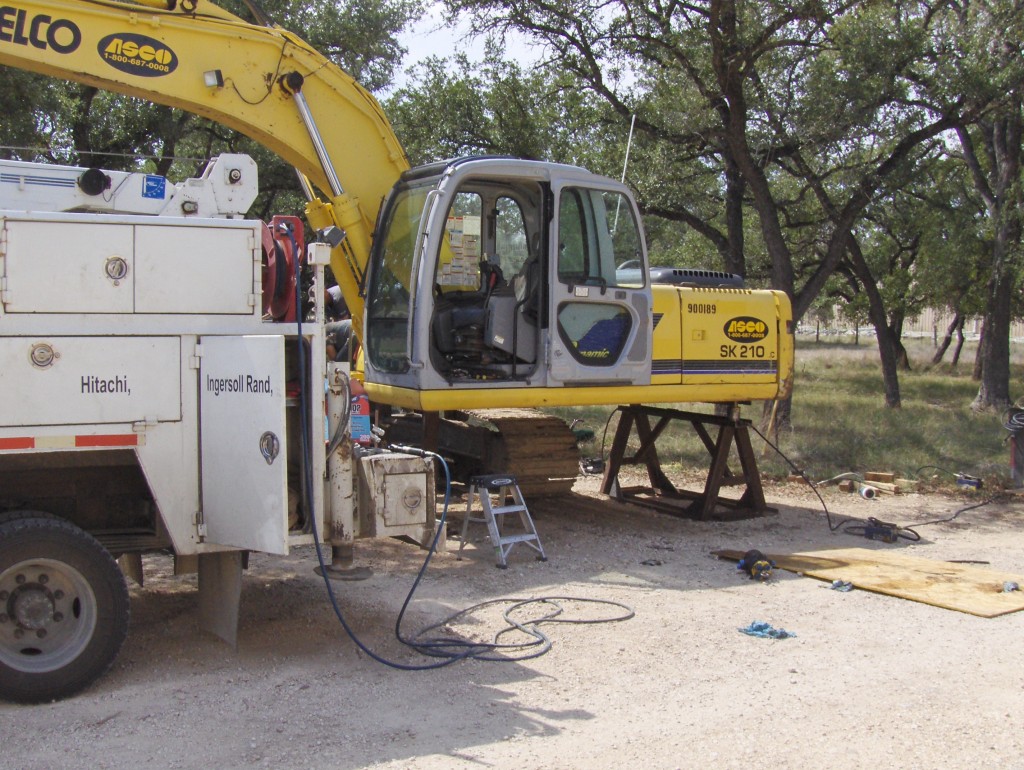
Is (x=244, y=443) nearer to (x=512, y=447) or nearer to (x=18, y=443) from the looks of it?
(x=18, y=443)

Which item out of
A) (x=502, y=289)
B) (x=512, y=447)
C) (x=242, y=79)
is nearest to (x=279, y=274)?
(x=242, y=79)

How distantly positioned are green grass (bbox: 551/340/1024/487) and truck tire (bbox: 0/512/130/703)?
8.09m

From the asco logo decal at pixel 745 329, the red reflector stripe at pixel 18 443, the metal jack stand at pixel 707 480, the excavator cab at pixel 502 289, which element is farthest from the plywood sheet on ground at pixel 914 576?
the red reflector stripe at pixel 18 443

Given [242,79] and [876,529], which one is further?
[876,529]

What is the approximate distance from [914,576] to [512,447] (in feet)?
12.6

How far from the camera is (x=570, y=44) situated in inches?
638

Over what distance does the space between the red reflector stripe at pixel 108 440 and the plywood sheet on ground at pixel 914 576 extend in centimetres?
535

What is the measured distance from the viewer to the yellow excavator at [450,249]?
8.41 metres

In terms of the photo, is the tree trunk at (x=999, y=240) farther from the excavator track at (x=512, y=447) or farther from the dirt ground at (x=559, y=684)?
the dirt ground at (x=559, y=684)

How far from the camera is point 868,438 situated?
52.5ft

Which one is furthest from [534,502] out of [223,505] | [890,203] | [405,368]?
[890,203]

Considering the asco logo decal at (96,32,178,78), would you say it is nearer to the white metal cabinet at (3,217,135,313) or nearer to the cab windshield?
the cab windshield

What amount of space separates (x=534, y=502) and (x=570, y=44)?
820cm

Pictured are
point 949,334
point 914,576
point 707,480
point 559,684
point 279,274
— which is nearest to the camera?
point 559,684
